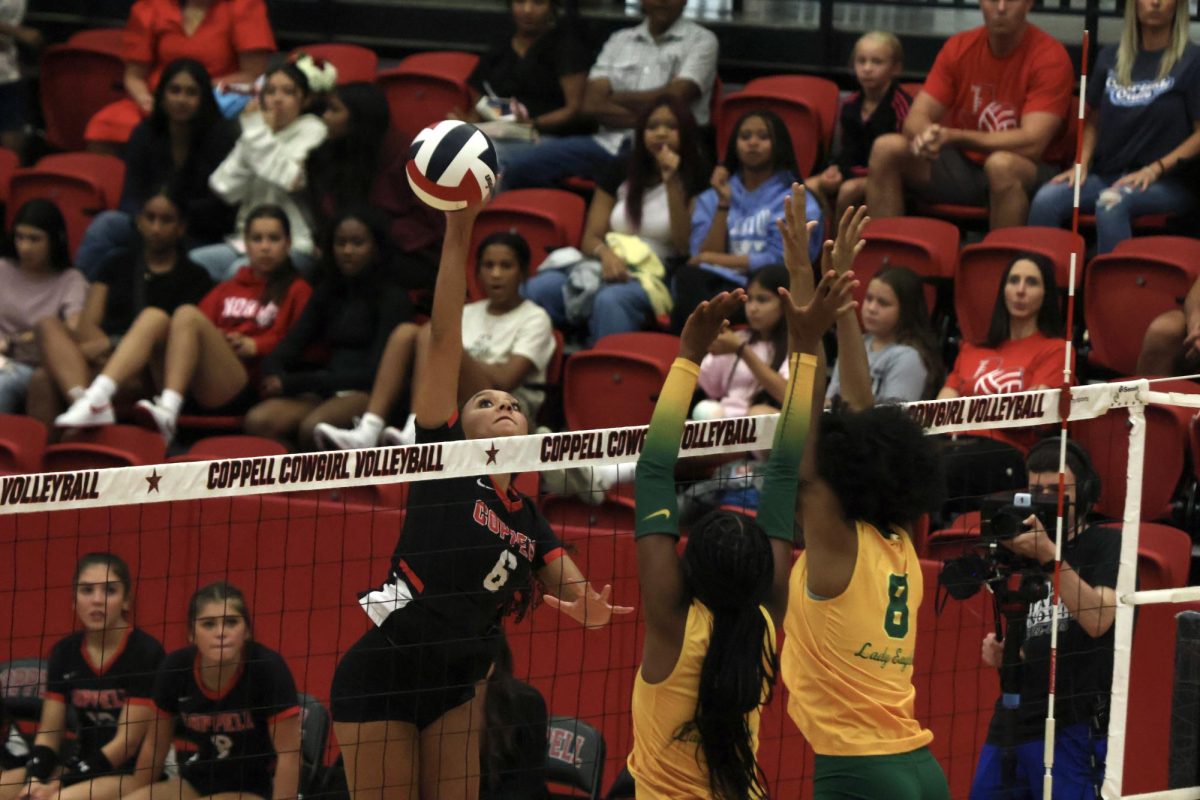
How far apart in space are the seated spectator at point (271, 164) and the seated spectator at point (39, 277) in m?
0.72

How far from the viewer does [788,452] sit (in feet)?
14.7

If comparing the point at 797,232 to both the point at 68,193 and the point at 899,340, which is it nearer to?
the point at 899,340

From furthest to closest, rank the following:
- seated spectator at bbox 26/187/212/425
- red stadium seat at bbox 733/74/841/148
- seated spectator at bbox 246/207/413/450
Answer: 1. red stadium seat at bbox 733/74/841/148
2. seated spectator at bbox 26/187/212/425
3. seated spectator at bbox 246/207/413/450

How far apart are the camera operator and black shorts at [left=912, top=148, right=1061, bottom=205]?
9.83ft

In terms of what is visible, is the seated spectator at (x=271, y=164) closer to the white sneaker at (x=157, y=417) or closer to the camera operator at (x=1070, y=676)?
the white sneaker at (x=157, y=417)

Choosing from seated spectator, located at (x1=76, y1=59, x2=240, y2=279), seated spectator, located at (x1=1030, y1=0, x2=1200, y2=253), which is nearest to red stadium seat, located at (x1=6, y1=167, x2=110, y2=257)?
seated spectator, located at (x1=76, y1=59, x2=240, y2=279)

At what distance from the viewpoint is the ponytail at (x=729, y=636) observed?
4195 mm

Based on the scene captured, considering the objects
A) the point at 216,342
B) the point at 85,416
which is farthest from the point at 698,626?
the point at 216,342

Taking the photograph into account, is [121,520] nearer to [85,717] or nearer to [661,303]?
[85,717]

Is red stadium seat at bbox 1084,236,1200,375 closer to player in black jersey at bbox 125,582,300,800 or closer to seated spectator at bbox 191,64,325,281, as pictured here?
player in black jersey at bbox 125,582,300,800

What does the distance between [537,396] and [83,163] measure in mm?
3656

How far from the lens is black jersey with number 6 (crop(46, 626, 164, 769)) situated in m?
6.71

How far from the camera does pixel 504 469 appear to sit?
5.03m

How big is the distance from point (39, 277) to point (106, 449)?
5.69ft
